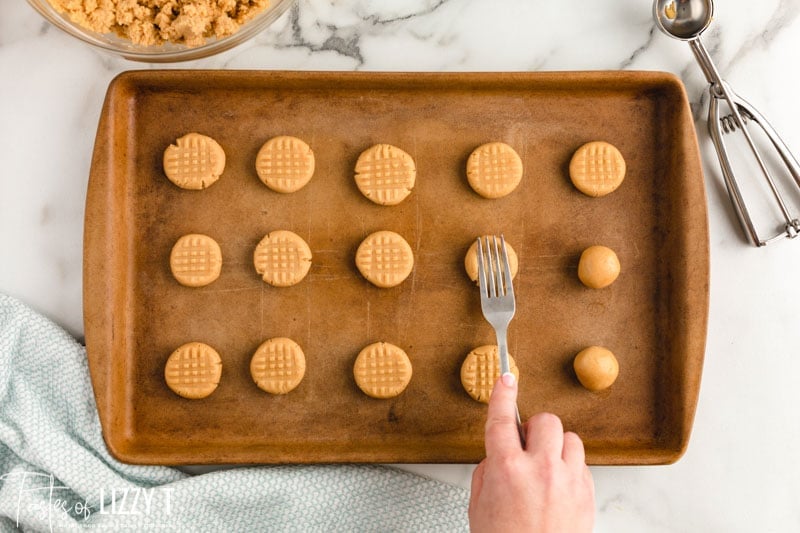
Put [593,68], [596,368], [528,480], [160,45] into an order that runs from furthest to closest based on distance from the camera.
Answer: [593,68], [596,368], [160,45], [528,480]

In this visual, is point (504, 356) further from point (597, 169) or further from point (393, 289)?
point (597, 169)

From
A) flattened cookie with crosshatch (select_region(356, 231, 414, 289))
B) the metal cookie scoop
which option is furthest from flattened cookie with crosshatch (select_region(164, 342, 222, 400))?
the metal cookie scoop

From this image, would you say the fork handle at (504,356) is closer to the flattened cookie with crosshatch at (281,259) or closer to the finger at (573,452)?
the finger at (573,452)

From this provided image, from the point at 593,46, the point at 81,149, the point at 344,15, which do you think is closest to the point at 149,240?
the point at 81,149

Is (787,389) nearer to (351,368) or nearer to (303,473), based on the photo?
(351,368)

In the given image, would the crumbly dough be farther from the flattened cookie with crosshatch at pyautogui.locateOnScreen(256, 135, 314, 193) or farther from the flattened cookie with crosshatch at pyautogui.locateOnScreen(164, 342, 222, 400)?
the flattened cookie with crosshatch at pyautogui.locateOnScreen(164, 342, 222, 400)

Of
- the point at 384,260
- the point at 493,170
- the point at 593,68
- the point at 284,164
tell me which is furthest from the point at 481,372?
the point at 593,68
